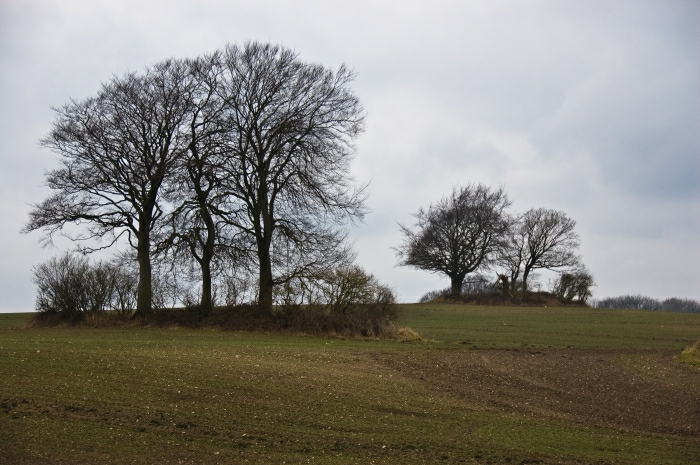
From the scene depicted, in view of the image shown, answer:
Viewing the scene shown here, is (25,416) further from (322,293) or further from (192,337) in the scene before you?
(322,293)

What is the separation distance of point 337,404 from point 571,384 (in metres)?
7.86

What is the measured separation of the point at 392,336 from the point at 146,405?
52.8ft

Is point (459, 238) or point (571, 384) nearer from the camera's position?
point (571, 384)

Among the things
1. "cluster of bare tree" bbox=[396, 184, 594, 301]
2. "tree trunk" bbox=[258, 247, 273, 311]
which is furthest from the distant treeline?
"tree trunk" bbox=[258, 247, 273, 311]

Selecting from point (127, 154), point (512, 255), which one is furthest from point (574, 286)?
point (127, 154)

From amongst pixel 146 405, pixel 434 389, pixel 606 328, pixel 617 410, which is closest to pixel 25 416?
pixel 146 405

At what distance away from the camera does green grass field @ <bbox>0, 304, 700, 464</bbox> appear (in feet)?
39.2

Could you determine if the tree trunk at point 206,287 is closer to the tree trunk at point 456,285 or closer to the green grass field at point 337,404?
the green grass field at point 337,404

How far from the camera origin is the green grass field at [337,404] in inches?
470

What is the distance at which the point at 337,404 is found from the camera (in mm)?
15156

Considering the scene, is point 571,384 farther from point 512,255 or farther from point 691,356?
point 512,255

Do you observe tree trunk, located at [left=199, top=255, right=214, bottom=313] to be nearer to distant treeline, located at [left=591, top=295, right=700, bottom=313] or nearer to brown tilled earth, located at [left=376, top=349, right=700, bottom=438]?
brown tilled earth, located at [left=376, top=349, right=700, bottom=438]

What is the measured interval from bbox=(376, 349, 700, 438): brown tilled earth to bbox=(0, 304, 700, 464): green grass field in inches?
2.5

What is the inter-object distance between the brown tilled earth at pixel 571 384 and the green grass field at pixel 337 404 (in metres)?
0.06
